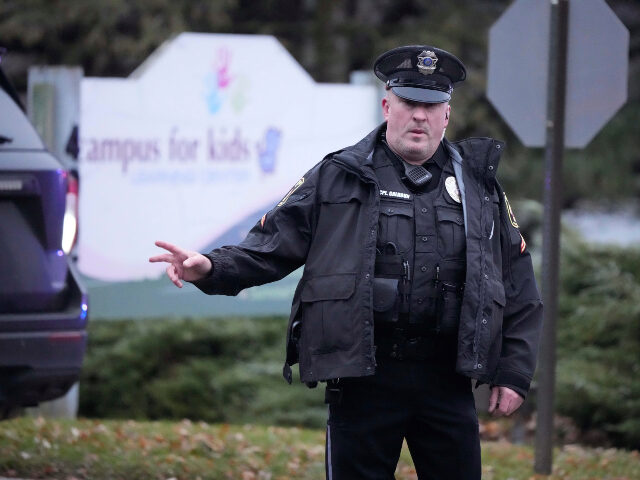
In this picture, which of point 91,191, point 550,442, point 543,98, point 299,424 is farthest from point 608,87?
point 299,424

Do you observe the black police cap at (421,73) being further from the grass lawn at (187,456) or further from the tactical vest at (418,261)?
the grass lawn at (187,456)

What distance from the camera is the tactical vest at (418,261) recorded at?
384cm

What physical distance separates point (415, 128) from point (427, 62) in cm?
26

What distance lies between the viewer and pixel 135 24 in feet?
42.6

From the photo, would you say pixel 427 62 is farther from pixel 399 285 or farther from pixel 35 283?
pixel 35 283

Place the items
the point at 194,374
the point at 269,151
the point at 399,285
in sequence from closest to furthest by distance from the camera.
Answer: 1. the point at 399,285
2. the point at 269,151
3. the point at 194,374

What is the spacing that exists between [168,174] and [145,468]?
8.38 ft

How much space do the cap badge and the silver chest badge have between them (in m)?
0.38

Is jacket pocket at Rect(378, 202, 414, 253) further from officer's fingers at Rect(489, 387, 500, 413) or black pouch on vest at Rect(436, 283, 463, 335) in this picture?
officer's fingers at Rect(489, 387, 500, 413)

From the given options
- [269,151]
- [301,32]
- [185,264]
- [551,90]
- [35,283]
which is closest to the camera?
[185,264]

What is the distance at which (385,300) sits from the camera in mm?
3814

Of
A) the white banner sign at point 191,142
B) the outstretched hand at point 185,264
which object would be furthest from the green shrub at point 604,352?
the outstretched hand at point 185,264

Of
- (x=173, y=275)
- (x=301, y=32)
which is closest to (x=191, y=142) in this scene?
(x=173, y=275)

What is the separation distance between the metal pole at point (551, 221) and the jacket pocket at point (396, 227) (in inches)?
105
